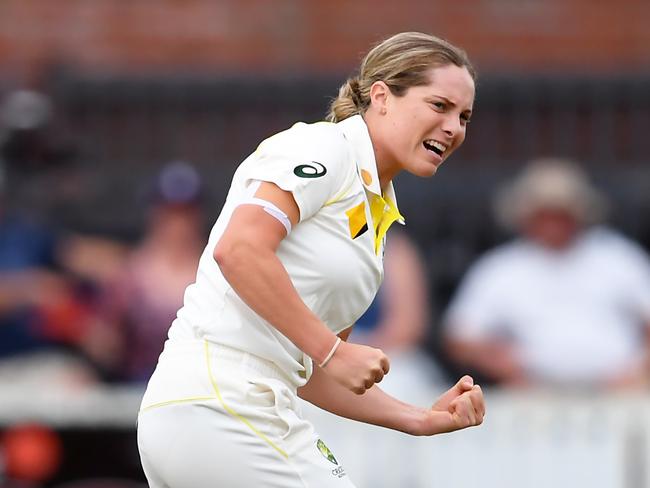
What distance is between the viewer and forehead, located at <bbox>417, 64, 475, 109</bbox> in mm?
4031

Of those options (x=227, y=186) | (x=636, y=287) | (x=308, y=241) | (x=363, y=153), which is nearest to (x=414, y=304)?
(x=636, y=287)

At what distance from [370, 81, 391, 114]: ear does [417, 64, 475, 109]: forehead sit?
4.2 inches

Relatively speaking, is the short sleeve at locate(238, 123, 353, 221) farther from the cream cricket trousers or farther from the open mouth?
the cream cricket trousers

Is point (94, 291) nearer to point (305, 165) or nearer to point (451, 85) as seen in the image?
point (451, 85)

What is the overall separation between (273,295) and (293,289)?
5 centimetres

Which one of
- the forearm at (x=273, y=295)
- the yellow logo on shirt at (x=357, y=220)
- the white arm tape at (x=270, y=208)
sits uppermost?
the white arm tape at (x=270, y=208)

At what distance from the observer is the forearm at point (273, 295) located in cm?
368

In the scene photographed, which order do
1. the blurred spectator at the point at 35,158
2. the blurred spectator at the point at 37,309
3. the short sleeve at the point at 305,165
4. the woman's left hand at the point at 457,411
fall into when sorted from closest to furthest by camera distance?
the short sleeve at the point at 305,165 < the woman's left hand at the point at 457,411 < the blurred spectator at the point at 37,309 < the blurred spectator at the point at 35,158

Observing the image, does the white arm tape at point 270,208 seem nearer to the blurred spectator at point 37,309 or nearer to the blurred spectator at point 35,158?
the blurred spectator at point 37,309

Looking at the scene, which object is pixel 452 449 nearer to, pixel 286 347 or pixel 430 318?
pixel 430 318

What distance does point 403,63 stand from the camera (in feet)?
13.3

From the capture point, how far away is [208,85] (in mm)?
10969

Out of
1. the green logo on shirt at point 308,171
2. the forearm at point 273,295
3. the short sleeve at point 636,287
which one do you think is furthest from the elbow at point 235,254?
the short sleeve at point 636,287

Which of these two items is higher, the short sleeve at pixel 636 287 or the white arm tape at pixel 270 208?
the white arm tape at pixel 270 208
